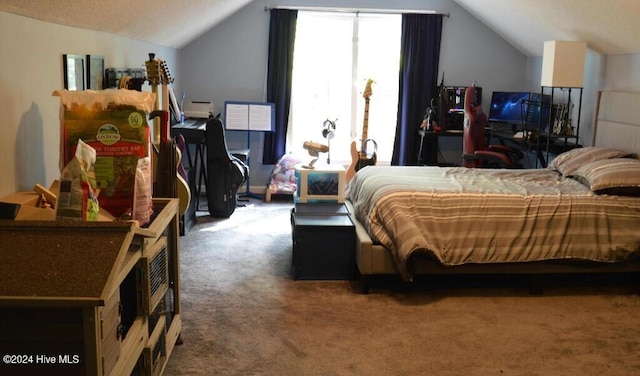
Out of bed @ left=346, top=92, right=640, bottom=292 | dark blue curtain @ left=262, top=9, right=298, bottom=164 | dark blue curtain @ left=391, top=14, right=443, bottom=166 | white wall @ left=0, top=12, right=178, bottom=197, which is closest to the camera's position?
white wall @ left=0, top=12, right=178, bottom=197

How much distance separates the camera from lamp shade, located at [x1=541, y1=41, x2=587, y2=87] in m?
5.13

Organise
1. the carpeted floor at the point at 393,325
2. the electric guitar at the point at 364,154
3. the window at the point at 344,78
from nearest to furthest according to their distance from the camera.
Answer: the carpeted floor at the point at 393,325, the electric guitar at the point at 364,154, the window at the point at 344,78

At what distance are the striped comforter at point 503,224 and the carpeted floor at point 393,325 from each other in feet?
0.91

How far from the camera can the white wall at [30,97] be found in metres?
2.40

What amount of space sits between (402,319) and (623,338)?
3.79ft

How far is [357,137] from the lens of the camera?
7.11m

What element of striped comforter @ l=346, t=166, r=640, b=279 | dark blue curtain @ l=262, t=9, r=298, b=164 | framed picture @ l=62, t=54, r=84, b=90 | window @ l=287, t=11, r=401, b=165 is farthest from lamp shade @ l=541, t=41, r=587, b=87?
framed picture @ l=62, t=54, r=84, b=90

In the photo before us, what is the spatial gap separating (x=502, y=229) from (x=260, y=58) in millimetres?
3788

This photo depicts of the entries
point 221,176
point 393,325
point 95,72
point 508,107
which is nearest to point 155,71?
point 95,72

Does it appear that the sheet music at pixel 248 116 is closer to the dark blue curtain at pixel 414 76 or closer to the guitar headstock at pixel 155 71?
the dark blue curtain at pixel 414 76

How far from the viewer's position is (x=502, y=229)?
3857 millimetres

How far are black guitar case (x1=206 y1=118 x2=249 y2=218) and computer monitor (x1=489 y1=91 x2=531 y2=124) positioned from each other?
9.41 feet

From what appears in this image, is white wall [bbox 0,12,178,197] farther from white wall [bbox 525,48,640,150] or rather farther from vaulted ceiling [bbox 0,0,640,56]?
white wall [bbox 525,48,640,150]

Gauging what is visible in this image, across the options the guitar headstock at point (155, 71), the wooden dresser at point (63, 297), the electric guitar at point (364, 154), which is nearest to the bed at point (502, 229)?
the guitar headstock at point (155, 71)
